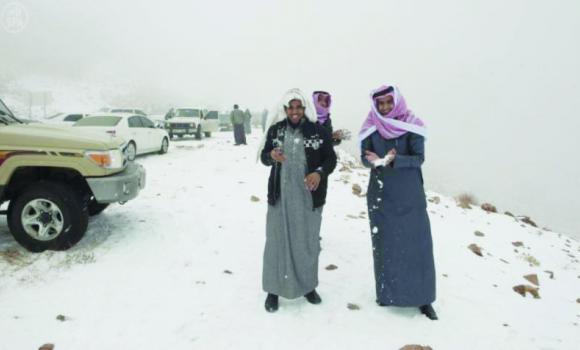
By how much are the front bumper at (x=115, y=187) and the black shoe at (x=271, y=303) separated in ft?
7.55

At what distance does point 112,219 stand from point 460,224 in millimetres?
Answer: 6199

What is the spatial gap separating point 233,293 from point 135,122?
1049cm

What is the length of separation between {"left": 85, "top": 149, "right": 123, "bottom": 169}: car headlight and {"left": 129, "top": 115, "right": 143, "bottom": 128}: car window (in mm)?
8393

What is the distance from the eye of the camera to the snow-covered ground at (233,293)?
336 centimetres

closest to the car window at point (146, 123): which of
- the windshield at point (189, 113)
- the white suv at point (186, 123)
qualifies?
the white suv at point (186, 123)

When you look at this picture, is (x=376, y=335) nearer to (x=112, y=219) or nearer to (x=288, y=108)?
(x=288, y=108)

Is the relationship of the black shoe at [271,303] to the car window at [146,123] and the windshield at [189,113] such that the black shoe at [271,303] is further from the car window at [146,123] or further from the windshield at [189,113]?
the windshield at [189,113]

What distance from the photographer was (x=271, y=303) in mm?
3760

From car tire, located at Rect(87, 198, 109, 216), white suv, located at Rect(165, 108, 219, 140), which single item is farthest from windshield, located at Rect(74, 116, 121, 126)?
white suv, located at Rect(165, 108, 219, 140)

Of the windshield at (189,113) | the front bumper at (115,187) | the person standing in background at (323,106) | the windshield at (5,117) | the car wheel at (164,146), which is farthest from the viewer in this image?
the windshield at (189,113)

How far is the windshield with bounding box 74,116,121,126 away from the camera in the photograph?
39.5ft

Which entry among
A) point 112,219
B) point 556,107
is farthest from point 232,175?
point 556,107

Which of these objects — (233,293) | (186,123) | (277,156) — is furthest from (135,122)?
(277,156)

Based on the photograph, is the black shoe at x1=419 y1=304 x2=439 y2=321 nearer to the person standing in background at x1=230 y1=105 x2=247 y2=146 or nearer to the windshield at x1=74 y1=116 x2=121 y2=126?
the windshield at x1=74 y1=116 x2=121 y2=126
